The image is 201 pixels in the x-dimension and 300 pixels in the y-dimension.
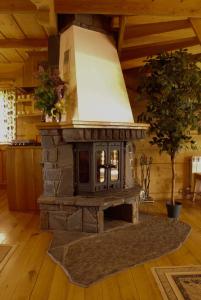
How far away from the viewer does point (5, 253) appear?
261cm

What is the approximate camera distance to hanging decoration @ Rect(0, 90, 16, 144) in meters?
5.63

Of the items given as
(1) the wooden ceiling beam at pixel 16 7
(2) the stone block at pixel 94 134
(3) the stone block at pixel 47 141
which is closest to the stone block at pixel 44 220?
(3) the stone block at pixel 47 141

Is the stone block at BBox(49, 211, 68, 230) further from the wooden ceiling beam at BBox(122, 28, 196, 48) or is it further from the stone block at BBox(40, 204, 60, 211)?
the wooden ceiling beam at BBox(122, 28, 196, 48)

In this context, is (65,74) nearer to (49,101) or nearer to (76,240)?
(49,101)

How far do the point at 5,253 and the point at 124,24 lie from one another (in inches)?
109

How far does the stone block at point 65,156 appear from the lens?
3188mm

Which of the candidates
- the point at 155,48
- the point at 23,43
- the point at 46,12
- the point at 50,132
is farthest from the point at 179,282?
the point at 23,43

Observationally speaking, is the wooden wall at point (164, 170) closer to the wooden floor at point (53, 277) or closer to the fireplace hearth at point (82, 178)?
the fireplace hearth at point (82, 178)

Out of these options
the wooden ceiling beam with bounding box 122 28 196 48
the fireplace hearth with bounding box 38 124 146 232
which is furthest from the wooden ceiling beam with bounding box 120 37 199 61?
the fireplace hearth with bounding box 38 124 146 232

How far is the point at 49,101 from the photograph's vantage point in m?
3.06

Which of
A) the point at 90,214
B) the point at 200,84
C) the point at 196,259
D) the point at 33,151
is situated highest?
the point at 200,84

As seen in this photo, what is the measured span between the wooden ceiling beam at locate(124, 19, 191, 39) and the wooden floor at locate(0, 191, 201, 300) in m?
2.54

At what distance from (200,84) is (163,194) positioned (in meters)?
2.11

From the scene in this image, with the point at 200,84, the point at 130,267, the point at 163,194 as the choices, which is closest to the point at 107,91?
the point at 200,84
